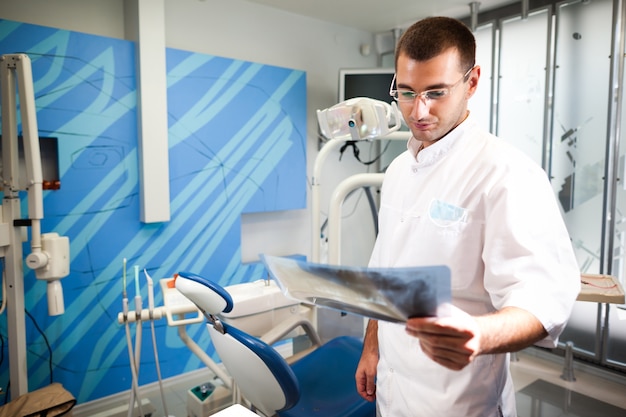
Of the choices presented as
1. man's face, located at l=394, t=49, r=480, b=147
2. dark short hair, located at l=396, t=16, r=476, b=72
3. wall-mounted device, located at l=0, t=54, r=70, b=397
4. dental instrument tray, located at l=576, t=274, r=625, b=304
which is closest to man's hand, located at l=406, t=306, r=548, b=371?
man's face, located at l=394, t=49, r=480, b=147

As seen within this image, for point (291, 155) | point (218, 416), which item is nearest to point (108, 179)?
point (291, 155)

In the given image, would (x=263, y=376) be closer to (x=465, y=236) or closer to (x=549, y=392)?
(x=465, y=236)

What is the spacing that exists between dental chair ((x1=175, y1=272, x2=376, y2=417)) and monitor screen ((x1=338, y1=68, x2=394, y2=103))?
2.58 meters

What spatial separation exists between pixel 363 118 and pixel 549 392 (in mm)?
2320

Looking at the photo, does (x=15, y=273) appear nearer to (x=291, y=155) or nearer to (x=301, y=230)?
(x=291, y=155)

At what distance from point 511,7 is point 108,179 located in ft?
10.7

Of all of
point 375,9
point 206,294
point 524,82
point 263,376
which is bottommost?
point 263,376

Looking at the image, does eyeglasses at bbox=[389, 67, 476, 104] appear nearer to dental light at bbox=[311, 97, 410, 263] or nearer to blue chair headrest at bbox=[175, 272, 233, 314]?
dental light at bbox=[311, 97, 410, 263]

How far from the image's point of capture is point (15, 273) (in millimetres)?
1876

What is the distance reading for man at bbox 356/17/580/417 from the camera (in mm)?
830

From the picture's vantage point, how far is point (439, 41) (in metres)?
0.99

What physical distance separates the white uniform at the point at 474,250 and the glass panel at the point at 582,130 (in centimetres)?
250

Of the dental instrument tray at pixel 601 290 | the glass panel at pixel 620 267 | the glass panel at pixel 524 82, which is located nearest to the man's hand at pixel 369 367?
the dental instrument tray at pixel 601 290

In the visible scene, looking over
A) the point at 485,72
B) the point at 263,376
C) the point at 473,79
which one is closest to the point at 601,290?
the point at 473,79
